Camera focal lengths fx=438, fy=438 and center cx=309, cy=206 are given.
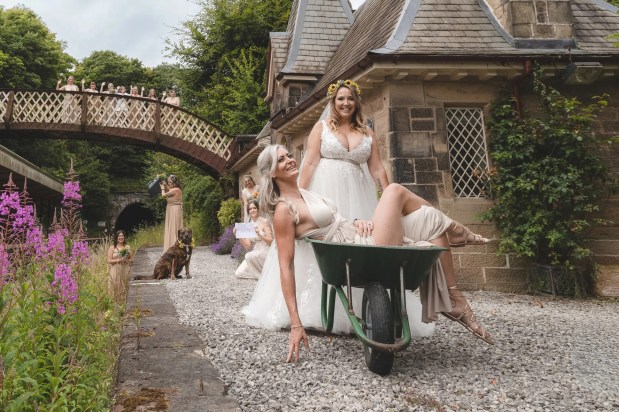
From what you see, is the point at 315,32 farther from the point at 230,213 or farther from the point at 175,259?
the point at 175,259

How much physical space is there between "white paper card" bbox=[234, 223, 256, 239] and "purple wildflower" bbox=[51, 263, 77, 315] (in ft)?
18.0

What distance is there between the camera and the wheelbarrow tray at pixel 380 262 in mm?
2318

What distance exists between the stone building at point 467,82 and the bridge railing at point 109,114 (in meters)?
11.0

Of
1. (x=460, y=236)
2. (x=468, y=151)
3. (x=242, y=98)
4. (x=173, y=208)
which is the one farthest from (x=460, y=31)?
(x=242, y=98)

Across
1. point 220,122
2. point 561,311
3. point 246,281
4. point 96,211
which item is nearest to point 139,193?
point 96,211

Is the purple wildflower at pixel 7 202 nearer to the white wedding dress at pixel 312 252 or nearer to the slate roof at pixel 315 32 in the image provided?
the white wedding dress at pixel 312 252

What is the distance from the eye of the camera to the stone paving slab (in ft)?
6.18

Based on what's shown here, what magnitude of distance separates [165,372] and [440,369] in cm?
159

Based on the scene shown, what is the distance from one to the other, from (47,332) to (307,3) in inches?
462

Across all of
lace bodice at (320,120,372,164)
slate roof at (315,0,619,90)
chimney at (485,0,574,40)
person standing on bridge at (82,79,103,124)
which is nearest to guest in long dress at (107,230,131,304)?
lace bodice at (320,120,372,164)

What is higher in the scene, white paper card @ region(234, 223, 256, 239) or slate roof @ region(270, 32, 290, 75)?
slate roof @ region(270, 32, 290, 75)

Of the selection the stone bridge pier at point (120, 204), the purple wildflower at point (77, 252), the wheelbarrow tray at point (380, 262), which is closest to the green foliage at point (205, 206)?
the stone bridge pier at point (120, 204)

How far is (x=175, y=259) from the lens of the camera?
7480mm

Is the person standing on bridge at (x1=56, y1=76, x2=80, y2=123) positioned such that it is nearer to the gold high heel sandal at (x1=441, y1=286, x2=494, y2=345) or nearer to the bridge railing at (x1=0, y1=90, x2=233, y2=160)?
the bridge railing at (x1=0, y1=90, x2=233, y2=160)
